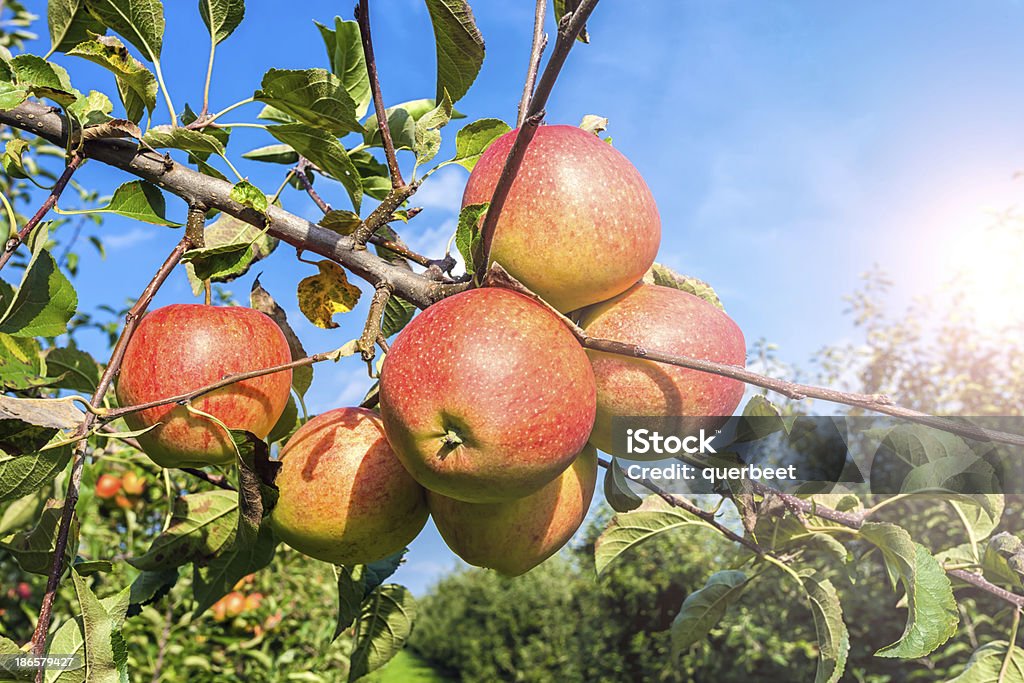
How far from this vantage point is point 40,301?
3.46 ft

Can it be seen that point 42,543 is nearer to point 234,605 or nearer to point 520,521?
point 520,521

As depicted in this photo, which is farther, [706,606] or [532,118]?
[706,606]

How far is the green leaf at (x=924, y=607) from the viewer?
93 centimetres

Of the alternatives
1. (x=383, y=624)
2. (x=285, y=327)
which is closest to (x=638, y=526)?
(x=383, y=624)

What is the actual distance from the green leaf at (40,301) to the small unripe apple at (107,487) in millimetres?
2540

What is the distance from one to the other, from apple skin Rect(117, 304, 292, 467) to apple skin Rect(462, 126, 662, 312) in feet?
1.34

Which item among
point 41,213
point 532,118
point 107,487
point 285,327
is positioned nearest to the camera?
point 532,118

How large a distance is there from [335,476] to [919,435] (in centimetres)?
90

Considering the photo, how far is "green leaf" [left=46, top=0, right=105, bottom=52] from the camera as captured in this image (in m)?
1.21

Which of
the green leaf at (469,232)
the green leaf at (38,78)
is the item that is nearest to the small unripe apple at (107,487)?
the green leaf at (38,78)

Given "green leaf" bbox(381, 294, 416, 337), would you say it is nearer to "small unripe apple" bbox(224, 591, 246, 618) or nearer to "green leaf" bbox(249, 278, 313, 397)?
"green leaf" bbox(249, 278, 313, 397)

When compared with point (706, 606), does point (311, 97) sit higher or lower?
higher

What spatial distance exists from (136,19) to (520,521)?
0.94 m

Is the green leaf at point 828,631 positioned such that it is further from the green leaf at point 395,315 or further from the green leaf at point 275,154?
the green leaf at point 275,154
